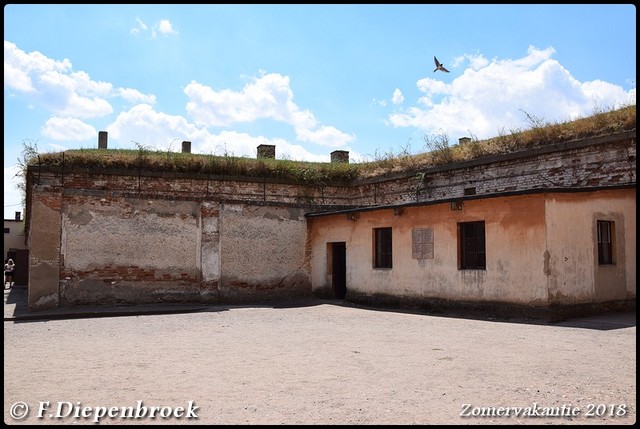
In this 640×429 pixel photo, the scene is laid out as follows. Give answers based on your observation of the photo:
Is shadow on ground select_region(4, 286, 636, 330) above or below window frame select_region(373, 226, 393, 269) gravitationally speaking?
below

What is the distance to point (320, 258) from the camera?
58.1ft

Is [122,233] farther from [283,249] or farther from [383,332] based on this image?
[383,332]

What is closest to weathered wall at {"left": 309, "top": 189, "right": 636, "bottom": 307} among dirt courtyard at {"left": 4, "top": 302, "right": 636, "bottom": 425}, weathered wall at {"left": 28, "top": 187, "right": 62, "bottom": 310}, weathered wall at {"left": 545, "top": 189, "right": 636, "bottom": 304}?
weathered wall at {"left": 545, "top": 189, "right": 636, "bottom": 304}

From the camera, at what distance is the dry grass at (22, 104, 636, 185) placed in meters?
16.2

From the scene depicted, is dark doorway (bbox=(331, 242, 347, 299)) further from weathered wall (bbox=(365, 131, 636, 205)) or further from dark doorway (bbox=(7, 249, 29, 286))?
dark doorway (bbox=(7, 249, 29, 286))

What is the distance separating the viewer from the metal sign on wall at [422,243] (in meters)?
14.1

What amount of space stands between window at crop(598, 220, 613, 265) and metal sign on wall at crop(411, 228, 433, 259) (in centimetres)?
396

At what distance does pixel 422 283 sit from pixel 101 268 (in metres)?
8.80

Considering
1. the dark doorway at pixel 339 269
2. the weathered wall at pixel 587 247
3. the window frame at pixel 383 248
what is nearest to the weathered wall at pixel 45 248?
the dark doorway at pixel 339 269

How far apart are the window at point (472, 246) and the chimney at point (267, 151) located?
14810 mm

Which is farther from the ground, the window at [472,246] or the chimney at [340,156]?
the chimney at [340,156]

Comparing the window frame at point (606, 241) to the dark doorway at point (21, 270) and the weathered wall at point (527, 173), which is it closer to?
the weathered wall at point (527, 173)

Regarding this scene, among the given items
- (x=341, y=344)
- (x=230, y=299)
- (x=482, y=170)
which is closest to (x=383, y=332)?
(x=341, y=344)

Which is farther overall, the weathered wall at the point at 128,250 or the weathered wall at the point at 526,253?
the weathered wall at the point at 128,250
